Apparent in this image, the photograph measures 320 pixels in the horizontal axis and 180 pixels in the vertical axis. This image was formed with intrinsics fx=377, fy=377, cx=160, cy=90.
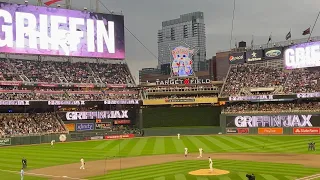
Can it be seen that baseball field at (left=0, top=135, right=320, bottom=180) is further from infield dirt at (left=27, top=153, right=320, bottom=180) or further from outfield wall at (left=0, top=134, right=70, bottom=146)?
outfield wall at (left=0, top=134, right=70, bottom=146)

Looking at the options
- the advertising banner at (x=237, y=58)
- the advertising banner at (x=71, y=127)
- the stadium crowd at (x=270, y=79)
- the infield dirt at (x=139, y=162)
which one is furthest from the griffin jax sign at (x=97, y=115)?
the infield dirt at (x=139, y=162)

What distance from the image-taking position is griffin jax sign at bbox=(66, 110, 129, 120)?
75.2 metres

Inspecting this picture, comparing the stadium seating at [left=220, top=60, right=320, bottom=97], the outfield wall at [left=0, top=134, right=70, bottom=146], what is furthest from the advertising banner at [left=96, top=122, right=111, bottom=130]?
the stadium seating at [left=220, top=60, right=320, bottom=97]

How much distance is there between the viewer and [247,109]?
78.3 metres

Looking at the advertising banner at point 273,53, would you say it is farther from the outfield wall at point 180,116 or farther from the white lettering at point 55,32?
the white lettering at point 55,32

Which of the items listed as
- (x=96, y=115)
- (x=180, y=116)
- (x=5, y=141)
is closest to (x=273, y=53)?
(x=180, y=116)

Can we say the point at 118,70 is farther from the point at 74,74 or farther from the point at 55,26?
the point at 55,26

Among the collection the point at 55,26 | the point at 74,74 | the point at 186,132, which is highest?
the point at 55,26

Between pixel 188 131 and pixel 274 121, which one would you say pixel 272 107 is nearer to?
pixel 274 121

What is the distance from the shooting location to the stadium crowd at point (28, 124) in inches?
2571

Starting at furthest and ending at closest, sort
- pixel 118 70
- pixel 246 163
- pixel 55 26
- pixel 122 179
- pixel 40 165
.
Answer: pixel 118 70 < pixel 55 26 < pixel 40 165 < pixel 246 163 < pixel 122 179

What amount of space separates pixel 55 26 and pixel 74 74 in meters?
11.4

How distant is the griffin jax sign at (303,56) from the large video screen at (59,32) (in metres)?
→ 37.5

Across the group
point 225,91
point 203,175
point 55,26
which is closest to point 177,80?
point 225,91
